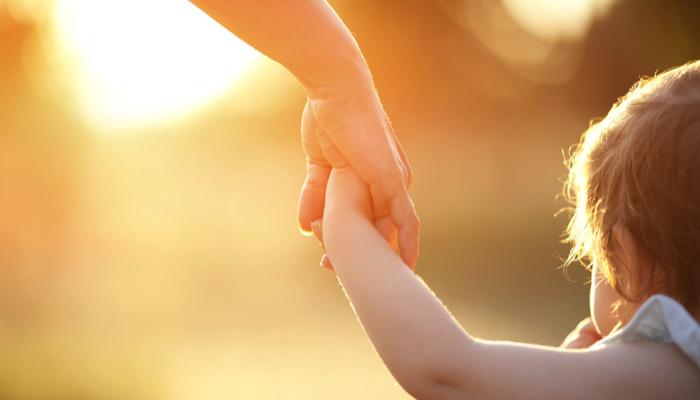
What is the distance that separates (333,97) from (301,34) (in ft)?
0.36

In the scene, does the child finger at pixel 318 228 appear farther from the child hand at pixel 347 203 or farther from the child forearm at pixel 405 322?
the child forearm at pixel 405 322

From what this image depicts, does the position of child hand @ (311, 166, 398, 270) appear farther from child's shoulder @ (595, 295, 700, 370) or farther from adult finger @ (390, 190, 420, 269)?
child's shoulder @ (595, 295, 700, 370)

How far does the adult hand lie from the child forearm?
20cm

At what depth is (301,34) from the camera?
1.29 metres

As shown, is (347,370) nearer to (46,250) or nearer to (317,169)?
(317,169)

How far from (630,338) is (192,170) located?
12.1 metres

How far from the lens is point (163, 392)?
12.0ft

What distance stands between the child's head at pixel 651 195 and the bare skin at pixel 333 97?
289mm

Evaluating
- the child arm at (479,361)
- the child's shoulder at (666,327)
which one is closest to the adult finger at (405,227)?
the child arm at (479,361)

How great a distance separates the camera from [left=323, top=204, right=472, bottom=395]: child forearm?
958mm

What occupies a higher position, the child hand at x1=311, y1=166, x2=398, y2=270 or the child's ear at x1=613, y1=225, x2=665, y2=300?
the child hand at x1=311, y1=166, x2=398, y2=270

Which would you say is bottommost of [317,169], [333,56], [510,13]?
[317,169]

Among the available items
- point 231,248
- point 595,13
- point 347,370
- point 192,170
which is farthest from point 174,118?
point 347,370

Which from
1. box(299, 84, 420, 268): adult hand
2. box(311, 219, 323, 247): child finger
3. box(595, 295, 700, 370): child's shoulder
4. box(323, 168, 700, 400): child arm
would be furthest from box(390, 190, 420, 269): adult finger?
box(595, 295, 700, 370): child's shoulder
